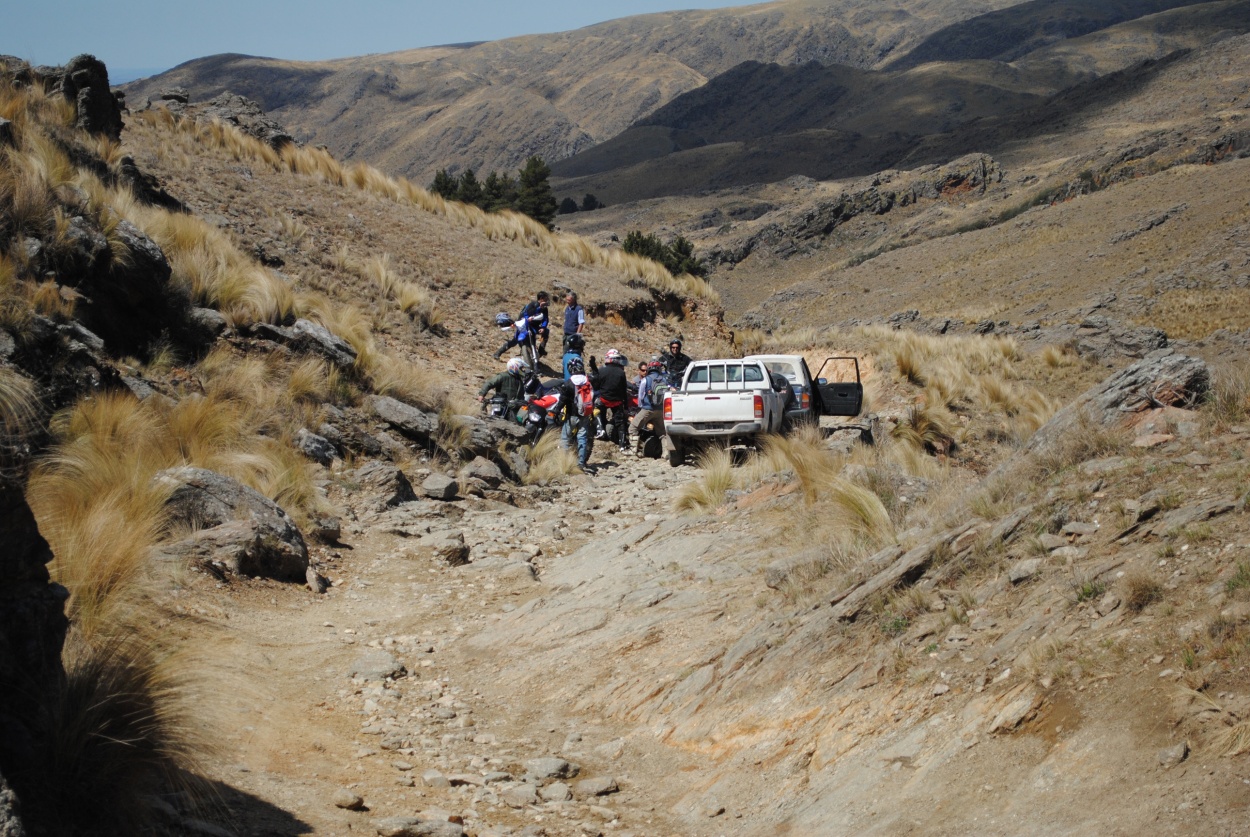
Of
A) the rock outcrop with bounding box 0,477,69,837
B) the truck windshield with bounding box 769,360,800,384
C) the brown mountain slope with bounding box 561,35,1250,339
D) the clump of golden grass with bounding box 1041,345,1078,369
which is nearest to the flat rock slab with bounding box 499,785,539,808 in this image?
the rock outcrop with bounding box 0,477,69,837

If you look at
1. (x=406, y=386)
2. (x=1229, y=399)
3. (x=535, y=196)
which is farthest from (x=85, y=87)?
(x=535, y=196)

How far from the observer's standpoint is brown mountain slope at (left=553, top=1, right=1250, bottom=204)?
12162 cm

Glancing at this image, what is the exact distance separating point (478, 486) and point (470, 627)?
4.63 metres

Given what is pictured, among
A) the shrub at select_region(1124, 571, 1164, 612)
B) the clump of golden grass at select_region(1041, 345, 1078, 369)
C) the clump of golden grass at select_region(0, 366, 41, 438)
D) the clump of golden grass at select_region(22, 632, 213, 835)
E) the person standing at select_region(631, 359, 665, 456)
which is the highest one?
the clump of golden grass at select_region(0, 366, 41, 438)

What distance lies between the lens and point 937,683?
4.83 meters

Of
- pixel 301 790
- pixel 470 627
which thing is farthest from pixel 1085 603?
pixel 470 627

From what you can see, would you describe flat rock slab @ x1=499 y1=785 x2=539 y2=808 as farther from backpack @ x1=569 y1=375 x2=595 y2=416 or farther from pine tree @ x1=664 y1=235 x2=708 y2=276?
pine tree @ x1=664 y1=235 x2=708 y2=276

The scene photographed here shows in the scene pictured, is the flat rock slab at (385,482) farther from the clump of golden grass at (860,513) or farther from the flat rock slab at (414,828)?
the flat rock slab at (414,828)

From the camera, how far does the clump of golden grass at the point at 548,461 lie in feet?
45.1

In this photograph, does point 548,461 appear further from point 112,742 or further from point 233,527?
point 112,742

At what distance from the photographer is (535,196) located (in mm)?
56031

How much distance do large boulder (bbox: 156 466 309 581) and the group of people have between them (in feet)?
22.0

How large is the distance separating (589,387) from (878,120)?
154297 mm

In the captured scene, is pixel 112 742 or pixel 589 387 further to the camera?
pixel 589 387
